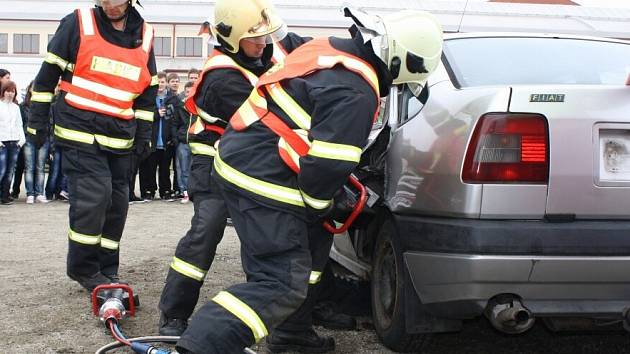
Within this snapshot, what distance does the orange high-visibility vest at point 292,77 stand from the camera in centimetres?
291

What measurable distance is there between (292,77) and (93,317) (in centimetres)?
209

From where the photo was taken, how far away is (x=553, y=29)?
3766 cm


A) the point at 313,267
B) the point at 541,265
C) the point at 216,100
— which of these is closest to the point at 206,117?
the point at 216,100

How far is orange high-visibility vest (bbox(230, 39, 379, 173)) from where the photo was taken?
2.91m

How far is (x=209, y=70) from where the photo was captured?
3.89 m

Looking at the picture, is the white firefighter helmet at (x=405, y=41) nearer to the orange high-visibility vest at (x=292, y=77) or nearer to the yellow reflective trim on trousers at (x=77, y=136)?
the orange high-visibility vest at (x=292, y=77)

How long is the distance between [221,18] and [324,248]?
48.6 inches

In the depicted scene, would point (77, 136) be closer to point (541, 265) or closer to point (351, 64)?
point (351, 64)

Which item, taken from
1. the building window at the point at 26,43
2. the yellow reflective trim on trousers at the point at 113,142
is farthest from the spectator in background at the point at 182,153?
the building window at the point at 26,43

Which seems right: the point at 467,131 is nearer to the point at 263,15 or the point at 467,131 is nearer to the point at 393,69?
the point at 393,69

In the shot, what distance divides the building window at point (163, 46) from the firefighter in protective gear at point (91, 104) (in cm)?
3533

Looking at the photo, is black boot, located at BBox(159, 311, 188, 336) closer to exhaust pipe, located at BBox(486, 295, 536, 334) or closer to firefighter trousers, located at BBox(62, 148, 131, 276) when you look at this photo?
firefighter trousers, located at BBox(62, 148, 131, 276)

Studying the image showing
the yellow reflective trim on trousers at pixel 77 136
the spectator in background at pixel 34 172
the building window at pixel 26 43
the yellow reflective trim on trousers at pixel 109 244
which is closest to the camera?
the yellow reflective trim on trousers at pixel 77 136

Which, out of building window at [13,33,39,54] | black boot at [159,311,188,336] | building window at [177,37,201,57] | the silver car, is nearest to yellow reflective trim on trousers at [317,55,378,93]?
the silver car
